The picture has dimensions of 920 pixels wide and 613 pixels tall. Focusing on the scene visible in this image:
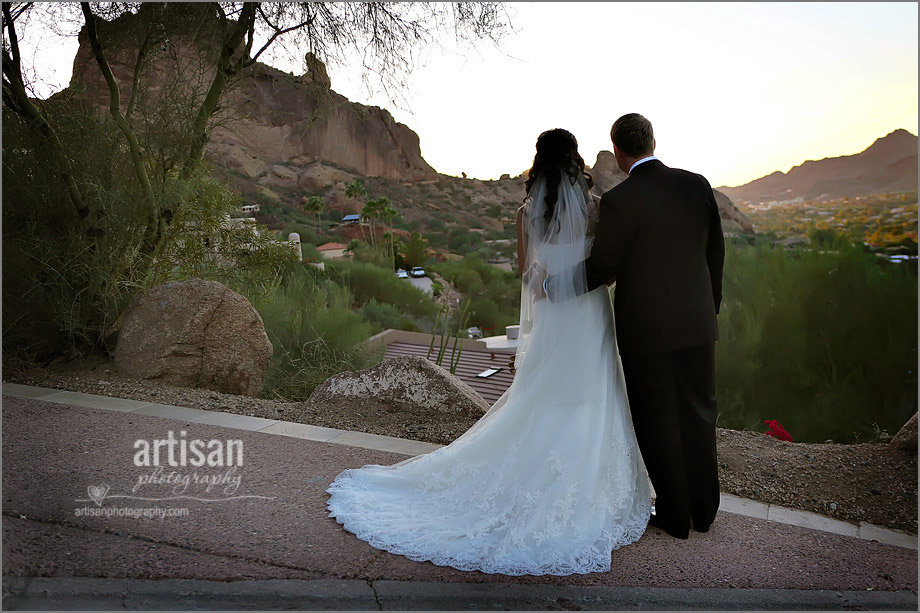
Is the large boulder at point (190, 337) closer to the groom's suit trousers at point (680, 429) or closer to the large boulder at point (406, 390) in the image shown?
the large boulder at point (406, 390)

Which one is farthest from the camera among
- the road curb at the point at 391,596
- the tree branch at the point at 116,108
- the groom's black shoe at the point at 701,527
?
the tree branch at the point at 116,108

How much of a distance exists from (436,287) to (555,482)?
52.8 ft

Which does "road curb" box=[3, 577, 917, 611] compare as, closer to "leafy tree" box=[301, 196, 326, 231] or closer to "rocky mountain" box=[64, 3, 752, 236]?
"rocky mountain" box=[64, 3, 752, 236]

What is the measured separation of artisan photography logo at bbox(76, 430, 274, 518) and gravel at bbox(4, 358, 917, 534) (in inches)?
35.2

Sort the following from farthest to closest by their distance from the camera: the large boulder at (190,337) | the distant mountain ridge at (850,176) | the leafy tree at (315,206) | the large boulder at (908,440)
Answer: the leafy tree at (315,206), the distant mountain ridge at (850,176), the large boulder at (190,337), the large boulder at (908,440)

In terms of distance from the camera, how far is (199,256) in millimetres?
7910

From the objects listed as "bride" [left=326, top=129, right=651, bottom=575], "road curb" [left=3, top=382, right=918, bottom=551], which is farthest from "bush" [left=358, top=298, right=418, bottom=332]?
"bride" [left=326, top=129, right=651, bottom=575]

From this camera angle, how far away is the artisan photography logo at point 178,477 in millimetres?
3447

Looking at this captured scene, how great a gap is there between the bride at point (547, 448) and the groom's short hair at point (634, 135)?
0.22 m

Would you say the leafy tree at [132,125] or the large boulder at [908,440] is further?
the leafy tree at [132,125]

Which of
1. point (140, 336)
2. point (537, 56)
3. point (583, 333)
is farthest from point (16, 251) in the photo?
point (583, 333)

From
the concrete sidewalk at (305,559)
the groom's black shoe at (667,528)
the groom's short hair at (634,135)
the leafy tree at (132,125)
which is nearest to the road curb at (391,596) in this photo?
the concrete sidewalk at (305,559)

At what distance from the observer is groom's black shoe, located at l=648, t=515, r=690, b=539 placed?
10.8 ft

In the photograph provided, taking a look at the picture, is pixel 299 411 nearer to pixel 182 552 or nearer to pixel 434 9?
pixel 182 552
